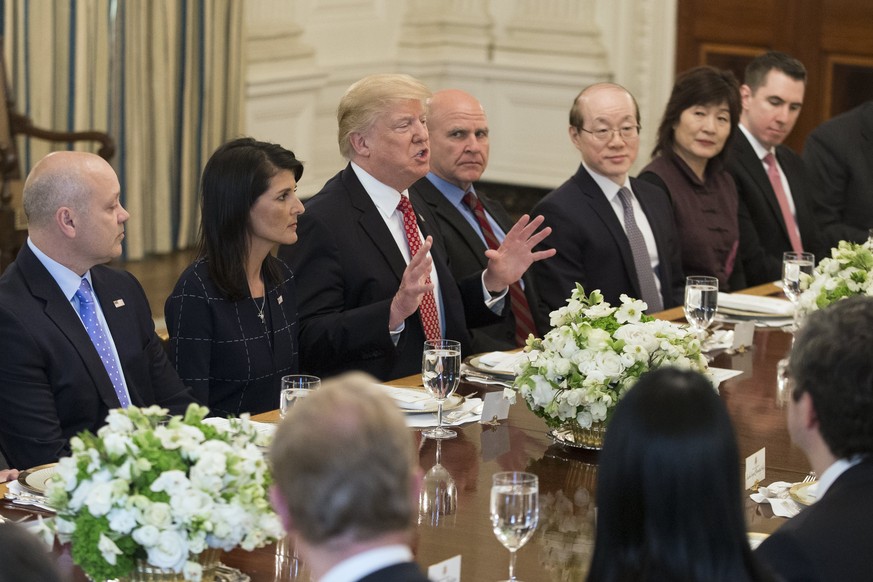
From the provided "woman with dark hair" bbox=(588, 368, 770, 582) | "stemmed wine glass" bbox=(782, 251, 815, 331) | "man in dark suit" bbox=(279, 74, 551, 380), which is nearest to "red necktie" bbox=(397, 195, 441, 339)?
"man in dark suit" bbox=(279, 74, 551, 380)

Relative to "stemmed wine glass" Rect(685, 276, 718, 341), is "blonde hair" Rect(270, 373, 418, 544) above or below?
above

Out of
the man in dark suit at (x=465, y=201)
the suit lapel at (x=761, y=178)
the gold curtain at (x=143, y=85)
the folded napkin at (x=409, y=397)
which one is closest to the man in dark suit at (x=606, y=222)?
the man in dark suit at (x=465, y=201)

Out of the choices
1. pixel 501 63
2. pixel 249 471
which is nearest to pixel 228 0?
pixel 501 63

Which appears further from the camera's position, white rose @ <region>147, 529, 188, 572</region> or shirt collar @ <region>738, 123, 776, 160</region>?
shirt collar @ <region>738, 123, 776, 160</region>

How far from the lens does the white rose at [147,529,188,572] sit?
189 centimetres

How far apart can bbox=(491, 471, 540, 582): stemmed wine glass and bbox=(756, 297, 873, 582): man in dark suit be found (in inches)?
13.3

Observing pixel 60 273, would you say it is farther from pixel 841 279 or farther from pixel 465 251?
pixel 841 279

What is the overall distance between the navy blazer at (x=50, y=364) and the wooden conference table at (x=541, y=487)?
1.26 feet

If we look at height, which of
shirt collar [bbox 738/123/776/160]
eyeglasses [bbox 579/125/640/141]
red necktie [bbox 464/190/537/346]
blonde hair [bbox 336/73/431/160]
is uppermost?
blonde hair [bbox 336/73/431/160]

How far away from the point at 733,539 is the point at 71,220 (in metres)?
1.95

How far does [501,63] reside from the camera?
369 inches

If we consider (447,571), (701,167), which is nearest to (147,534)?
(447,571)

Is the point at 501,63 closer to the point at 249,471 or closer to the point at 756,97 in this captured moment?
the point at 756,97

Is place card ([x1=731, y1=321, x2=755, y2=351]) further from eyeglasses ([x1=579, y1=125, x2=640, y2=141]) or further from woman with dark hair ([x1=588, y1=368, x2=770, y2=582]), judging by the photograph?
woman with dark hair ([x1=588, y1=368, x2=770, y2=582])
